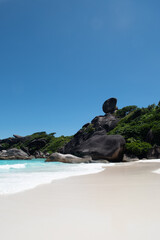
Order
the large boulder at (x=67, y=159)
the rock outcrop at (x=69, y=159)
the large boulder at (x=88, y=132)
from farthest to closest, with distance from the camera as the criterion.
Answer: the large boulder at (x=88, y=132)
the large boulder at (x=67, y=159)
the rock outcrop at (x=69, y=159)

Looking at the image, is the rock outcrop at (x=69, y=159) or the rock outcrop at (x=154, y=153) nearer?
the rock outcrop at (x=69, y=159)

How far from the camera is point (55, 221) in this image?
1861 mm

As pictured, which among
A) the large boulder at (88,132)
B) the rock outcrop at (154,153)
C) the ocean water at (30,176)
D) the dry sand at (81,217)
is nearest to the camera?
the dry sand at (81,217)

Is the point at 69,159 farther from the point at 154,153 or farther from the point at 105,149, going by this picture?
the point at 154,153

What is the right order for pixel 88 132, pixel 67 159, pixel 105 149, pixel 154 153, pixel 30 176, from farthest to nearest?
pixel 88 132 → pixel 105 149 → pixel 67 159 → pixel 154 153 → pixel 30 176

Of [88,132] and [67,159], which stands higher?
[88,132]

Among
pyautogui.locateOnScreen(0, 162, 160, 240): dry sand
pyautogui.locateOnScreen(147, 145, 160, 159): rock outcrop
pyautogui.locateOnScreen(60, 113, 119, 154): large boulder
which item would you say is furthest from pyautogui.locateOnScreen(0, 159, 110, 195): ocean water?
pyautogui.locateOnScreen(60, 113, 119, 154): large boulder

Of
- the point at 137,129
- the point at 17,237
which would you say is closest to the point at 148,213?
the point at 17,237

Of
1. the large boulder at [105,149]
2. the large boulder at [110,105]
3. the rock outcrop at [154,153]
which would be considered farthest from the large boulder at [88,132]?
the rock outcrop at [154,153]

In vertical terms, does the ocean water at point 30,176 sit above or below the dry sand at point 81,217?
below

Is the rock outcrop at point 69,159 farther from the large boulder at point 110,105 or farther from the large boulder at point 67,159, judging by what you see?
the large boulder at point 110,105

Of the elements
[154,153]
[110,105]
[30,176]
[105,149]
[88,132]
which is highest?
[110,105]

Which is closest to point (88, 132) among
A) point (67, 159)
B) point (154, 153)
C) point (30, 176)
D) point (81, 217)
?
point (67, 159)

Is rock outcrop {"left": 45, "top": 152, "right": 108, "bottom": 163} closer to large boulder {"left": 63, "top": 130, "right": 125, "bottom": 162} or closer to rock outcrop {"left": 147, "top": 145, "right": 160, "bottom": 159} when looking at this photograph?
large boulder {"left": 63, "top": 130, "right": 125, "bottom": 162}
